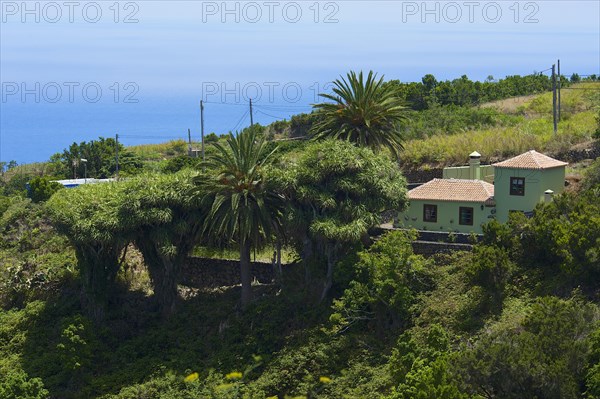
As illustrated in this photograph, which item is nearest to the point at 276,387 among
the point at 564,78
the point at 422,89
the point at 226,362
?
the point at 226,362

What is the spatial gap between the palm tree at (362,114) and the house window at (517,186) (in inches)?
223

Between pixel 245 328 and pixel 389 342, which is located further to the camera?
pixel 245 328

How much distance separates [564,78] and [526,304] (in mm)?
47937

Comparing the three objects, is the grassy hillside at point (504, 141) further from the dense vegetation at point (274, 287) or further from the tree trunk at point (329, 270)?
the tree trunk at point (329, 270)

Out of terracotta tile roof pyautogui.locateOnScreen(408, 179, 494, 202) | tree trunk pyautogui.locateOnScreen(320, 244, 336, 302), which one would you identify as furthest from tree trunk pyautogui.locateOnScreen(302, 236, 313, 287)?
terracotta tile roof pyautogui.locateOnScreen(408, 179, 494, 202)

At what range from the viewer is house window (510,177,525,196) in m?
44.0

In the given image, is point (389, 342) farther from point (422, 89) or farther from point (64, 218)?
point (422, 89)

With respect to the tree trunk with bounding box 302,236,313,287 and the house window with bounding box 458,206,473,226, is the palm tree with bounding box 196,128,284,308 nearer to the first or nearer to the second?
the tree trunk with bounding box 302,236,313,287

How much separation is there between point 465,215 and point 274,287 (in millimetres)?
8959

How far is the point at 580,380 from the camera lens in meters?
30.1

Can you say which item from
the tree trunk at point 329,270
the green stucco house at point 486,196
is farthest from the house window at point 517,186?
the tree trunk at point 329,270

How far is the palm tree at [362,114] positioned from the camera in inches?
1823

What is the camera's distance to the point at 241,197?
4212 cm

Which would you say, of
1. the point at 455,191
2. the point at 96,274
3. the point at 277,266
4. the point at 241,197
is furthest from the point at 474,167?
the point at 96,274
